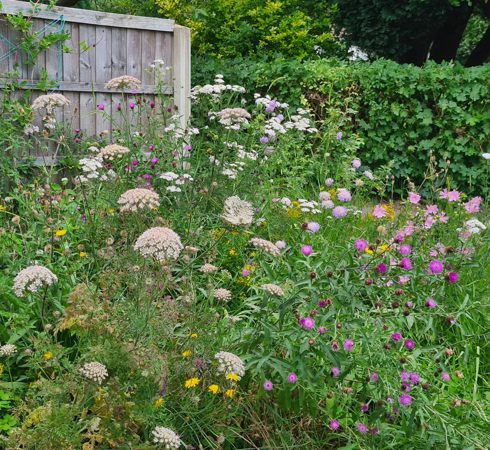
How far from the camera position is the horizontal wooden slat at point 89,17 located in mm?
5277

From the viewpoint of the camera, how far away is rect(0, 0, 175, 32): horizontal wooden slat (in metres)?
5.28

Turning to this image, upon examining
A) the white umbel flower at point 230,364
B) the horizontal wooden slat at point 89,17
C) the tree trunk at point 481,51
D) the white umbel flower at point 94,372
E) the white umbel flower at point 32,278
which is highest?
the horizontal wooden slat at point 89,17

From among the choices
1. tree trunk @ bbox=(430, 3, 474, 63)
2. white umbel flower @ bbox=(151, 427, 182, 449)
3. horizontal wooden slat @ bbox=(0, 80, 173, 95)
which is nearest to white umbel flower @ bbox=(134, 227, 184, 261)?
white umbel flower @ bbox=(151, 427, 182, 449)

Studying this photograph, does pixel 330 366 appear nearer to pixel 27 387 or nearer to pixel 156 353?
pixel 156 353

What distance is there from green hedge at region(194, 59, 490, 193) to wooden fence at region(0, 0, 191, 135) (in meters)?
1.41

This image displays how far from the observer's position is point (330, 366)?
2.57 metres

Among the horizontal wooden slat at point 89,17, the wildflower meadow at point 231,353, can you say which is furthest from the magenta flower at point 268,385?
the horizontal wooden slat at point 89,17

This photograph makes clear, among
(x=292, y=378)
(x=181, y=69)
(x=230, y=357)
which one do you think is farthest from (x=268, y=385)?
(x=181, y=69)

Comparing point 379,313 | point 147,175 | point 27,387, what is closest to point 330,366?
point 379,313

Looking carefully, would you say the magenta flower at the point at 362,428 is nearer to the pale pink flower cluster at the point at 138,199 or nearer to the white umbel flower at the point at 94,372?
the white umbel flower at the point at 94,372

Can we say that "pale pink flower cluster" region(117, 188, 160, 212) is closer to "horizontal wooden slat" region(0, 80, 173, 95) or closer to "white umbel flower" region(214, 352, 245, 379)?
"white umbel flower" region(214, 352, 245, 379)

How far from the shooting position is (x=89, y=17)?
5.69m

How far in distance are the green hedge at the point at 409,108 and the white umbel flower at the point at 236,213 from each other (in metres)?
A: 4.62

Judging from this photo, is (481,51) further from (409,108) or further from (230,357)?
(230,357)
